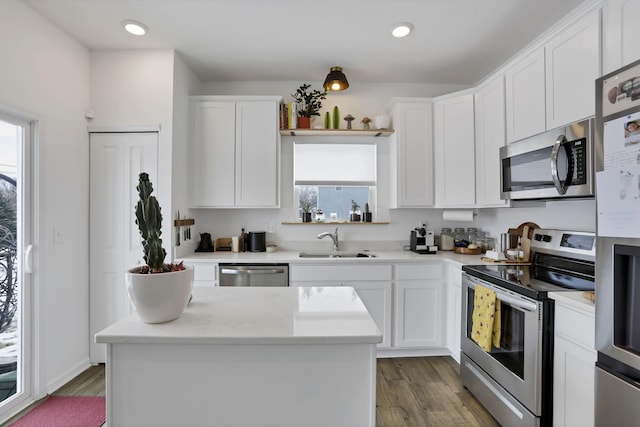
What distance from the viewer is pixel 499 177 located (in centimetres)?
270

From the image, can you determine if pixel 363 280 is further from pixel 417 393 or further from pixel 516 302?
pixel 516 302

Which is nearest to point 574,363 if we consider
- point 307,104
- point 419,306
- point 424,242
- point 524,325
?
point 524,325

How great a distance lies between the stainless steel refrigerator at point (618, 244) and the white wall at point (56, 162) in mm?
3232

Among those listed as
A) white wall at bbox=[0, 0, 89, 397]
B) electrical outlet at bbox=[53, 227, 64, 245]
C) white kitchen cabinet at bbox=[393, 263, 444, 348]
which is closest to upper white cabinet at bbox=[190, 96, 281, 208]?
white wall at bbox=[0, 0, 89, 397]

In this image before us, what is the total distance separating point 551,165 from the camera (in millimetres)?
1967

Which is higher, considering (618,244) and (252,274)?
(618,244)

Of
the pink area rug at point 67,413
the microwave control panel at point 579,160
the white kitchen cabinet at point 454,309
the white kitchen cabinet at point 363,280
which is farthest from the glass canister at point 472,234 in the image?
the pink area rug at point 67,413

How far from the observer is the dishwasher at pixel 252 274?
2.91m

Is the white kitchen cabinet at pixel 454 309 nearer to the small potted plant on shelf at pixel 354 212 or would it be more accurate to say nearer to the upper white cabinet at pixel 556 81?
the small potted plant on shelf at pixel 354 212

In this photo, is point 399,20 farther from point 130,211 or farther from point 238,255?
point 130,211

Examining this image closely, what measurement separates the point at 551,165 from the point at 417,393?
5.97ft

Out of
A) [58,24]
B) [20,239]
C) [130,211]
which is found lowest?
[20,239]

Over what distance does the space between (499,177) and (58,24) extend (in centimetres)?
364

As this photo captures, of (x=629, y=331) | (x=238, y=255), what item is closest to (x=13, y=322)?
(x=238, y=255)
